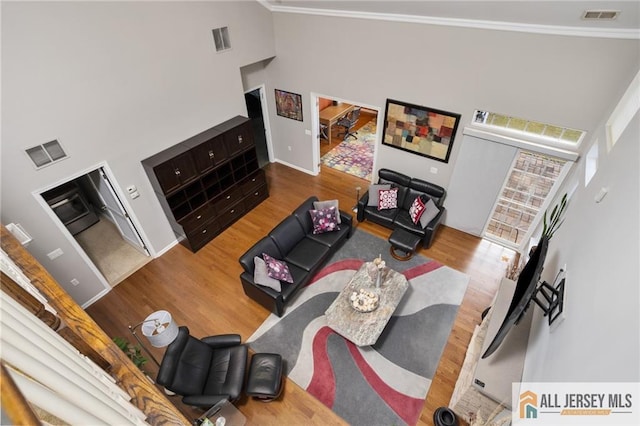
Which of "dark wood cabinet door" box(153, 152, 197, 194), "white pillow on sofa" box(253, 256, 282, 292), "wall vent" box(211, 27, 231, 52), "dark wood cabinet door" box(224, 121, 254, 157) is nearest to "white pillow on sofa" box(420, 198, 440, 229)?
"white pillow on sofa" box(253, 256, 282, 292)

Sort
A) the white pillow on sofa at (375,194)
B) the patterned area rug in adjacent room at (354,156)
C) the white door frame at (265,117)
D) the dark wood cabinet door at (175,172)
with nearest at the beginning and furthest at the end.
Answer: the dark wood cabinet door at (175,172) → the white pillow on sofa at (375,194) → the white door frame at (265,117) → the patterned area rug in adjacent room at (354,156)

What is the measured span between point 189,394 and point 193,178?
142 inches

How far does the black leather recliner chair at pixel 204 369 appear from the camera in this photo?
135 inches

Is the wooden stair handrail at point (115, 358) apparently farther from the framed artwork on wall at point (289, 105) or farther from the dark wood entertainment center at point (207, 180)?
the framed artwork on wall at point (289, 105)

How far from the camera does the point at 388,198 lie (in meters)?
6.28

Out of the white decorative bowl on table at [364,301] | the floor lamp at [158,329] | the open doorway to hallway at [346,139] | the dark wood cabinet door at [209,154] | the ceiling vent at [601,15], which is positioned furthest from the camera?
the open doorway to hallway at [346,139]

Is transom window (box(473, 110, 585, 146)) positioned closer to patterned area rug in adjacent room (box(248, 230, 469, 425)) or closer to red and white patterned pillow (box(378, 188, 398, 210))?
red and white patterned pillow (box(378, 188, 398, 210))

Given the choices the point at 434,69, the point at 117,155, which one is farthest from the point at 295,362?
the point at 434,69

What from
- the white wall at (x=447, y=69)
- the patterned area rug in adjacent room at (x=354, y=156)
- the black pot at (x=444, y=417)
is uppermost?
the white wall at (x=447, y=69)

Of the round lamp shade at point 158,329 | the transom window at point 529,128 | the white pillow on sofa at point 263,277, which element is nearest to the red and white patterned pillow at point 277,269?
the white pillow on sofa at point 263,277

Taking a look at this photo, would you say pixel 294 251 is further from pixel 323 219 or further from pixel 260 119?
pixel 260 119

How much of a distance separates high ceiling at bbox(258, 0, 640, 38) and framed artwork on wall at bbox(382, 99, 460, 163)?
144 centimetres

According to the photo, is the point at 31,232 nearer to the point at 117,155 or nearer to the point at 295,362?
the point at 117,155

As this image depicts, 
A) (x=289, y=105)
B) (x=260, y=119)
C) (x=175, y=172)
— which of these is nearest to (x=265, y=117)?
(x=260, y=119)
